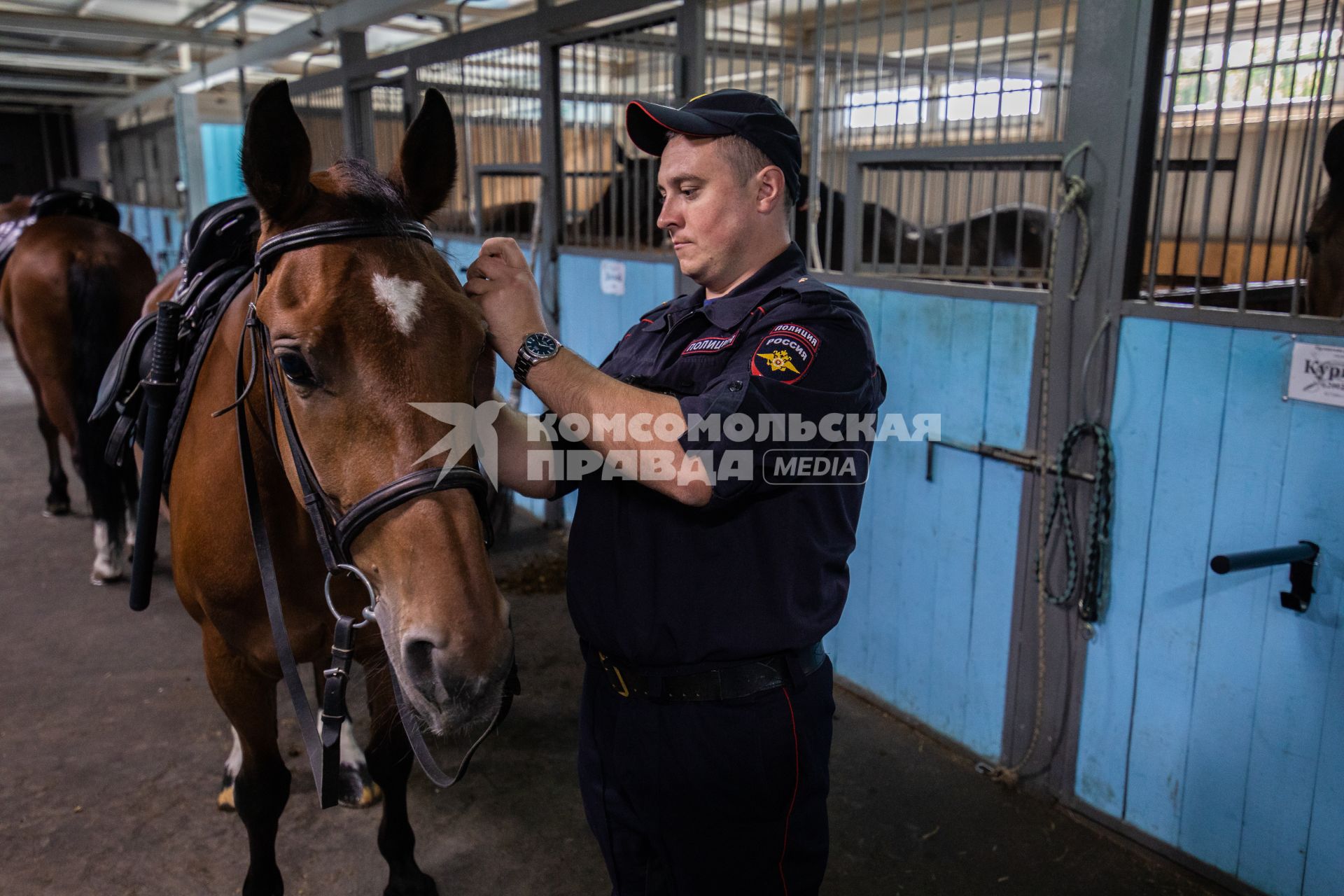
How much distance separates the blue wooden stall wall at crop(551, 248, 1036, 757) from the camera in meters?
2.34

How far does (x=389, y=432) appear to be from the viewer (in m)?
1.08

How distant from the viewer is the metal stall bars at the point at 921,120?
2.38 metres

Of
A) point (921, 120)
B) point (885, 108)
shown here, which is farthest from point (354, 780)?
point (885, 108)

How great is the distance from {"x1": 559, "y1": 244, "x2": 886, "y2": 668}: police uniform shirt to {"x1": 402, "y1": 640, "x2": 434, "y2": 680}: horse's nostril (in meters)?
0.31

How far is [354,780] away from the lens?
2393 millimetres

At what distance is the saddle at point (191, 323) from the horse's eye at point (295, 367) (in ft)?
2.63

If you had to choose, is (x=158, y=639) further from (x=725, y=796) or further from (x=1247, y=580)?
(x=1247, y=580)

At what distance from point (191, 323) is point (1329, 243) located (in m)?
2.39

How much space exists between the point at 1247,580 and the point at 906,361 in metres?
1.06

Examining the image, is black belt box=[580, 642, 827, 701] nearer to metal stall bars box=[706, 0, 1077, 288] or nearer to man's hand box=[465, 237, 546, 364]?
man's hand box=[465, 237, 546, 364]

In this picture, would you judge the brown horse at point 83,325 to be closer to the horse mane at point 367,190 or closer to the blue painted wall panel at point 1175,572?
the horse mane at point 367,190

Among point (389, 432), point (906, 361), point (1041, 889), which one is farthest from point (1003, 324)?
point (389, 432)

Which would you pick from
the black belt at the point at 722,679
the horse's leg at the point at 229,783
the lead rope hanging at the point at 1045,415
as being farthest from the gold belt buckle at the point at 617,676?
the horse's leg at the point at 229,783

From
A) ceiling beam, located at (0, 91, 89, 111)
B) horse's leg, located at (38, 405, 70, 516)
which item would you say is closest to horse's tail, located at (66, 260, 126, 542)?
horse's leg, located at (38, 405, 70, 516)
